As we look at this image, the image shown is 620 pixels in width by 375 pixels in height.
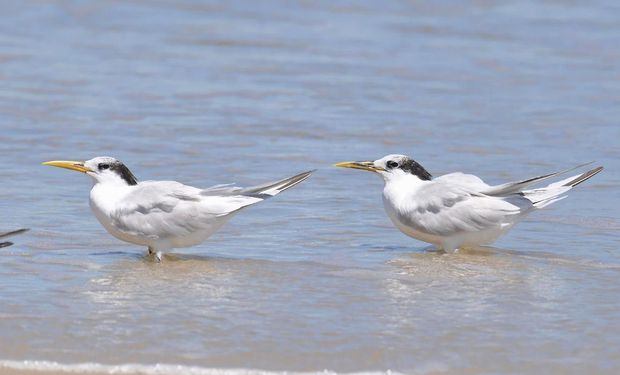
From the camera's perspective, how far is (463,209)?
8.26 m

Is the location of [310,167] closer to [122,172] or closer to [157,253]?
[122,172]

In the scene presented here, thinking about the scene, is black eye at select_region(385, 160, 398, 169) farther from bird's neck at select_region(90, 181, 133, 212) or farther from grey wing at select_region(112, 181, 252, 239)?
bird's neck at select_region(90, 181, 133, 212)

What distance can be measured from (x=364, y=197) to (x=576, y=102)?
3.91m

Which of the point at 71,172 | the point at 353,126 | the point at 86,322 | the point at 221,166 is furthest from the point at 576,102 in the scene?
the point at 86,322

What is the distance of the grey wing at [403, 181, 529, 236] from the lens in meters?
8.21

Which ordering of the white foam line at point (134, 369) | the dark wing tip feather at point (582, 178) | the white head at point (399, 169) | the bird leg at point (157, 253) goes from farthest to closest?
the white head at point (399, 169) < the dark wing tip feather at point (582, 178) < the bird leg at point (157, 253) < the white foam line at point (134, 369)

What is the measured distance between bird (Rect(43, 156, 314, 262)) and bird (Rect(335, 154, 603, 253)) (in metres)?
0.69

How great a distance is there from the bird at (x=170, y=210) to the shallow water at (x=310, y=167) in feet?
0.57

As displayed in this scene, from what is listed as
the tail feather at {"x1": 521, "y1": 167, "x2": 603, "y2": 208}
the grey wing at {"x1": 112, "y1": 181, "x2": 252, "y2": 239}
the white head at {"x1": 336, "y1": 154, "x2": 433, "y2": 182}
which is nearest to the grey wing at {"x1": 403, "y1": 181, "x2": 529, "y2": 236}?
the tail feather at {"x1": 521, "y1": 167, "x2": 603, "y2": 208}

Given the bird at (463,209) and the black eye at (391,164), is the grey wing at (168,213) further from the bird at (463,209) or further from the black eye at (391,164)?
the black eye at (391,164)

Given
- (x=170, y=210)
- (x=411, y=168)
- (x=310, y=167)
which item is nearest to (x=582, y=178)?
(x=411, y=168)

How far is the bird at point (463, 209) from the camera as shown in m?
8.22

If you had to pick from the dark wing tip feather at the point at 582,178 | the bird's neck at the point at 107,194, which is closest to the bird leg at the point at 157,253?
the bird's neck at the point at 107,194

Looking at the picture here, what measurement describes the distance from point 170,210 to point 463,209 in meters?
1.67
